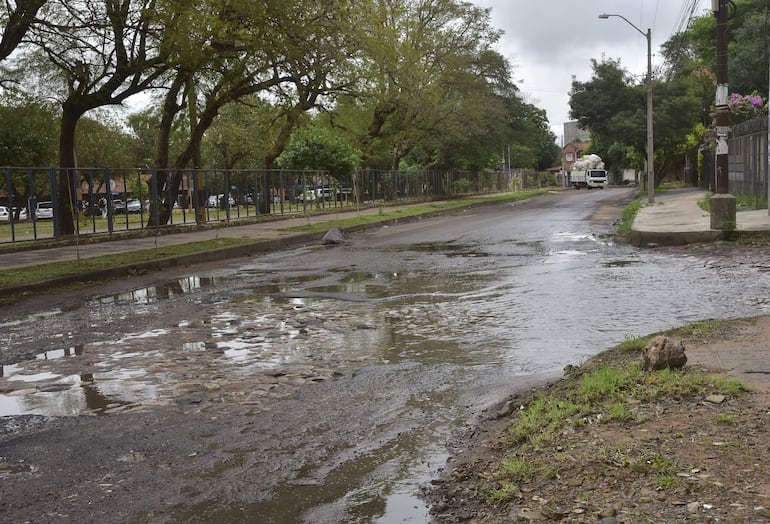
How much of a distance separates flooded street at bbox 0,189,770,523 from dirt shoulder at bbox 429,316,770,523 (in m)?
0.32

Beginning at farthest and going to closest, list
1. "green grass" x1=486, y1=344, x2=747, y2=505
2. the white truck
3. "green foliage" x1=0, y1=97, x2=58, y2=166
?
the white truck < "green foliage" x1=0, y1=97, x2=58, y2=166 < "green grass" x1=486, y1=344, x2=747, y2=505

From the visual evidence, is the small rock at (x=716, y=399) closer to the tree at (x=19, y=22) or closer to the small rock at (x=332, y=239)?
the tree at (x=19, y=22)

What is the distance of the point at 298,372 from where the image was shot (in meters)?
6.55

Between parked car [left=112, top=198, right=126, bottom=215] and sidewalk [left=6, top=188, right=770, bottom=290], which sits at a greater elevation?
parked car [left=112, top=198, right=126, bottom=215]

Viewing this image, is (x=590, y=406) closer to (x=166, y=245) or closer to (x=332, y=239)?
(x=166, y=245)

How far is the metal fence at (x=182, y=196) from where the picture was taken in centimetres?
2264

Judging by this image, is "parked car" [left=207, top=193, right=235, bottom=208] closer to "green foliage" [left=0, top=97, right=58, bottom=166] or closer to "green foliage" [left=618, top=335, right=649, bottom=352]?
"green foliage" [left=0, top=97, right=58, bottom=166]

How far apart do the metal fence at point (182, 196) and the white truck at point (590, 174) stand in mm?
40530

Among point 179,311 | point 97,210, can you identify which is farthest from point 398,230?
point 179,311

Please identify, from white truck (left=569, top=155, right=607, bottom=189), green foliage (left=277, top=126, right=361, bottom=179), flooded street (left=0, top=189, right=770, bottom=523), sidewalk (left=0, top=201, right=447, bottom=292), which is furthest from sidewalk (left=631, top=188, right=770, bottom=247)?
white truck (left=569, top=155, right=607, bottom=189)

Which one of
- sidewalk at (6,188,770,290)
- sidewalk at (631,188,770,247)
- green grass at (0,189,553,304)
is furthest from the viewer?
sidewalk at (6,188,770,290)

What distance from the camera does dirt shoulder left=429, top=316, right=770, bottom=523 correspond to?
10.6ft

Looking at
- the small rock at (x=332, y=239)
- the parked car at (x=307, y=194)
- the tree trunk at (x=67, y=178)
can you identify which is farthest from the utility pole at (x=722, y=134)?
the parked car at (x=307, y=194)

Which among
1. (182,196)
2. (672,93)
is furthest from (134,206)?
(672,93)
